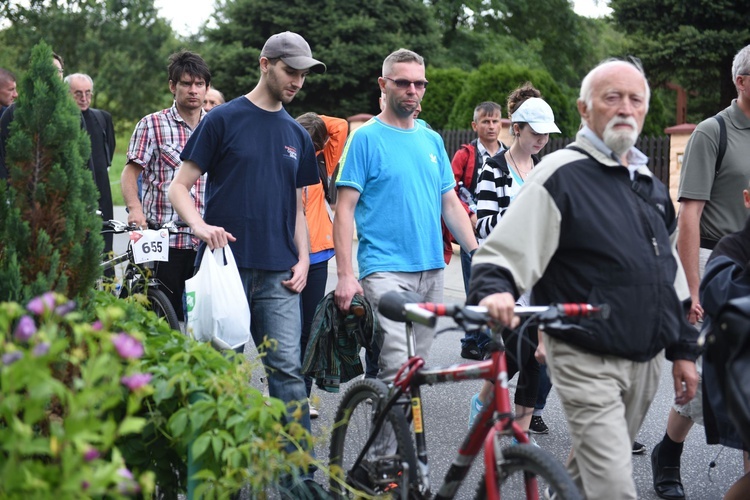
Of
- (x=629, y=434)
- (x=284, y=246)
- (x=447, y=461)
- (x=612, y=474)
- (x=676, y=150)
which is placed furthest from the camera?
(x=676, y=150)

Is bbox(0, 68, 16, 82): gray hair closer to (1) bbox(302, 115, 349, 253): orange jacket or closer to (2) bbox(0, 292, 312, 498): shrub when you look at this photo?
(1) bbox(302, 115, 349, 253): orange jacket

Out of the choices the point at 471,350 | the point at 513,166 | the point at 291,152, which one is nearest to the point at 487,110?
the point at 471,350

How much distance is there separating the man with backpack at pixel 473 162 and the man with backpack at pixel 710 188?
294 cm

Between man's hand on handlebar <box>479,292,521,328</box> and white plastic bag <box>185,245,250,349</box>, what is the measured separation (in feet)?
5.26

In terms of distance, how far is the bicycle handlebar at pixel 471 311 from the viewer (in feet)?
10.7

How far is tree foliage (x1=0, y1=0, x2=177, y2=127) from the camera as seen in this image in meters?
55.1

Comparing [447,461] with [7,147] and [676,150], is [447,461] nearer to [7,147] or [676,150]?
[7,147]

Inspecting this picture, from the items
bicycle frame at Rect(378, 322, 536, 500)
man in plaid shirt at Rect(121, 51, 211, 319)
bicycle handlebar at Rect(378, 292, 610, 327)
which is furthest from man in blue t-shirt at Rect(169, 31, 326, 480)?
man in plaid shirt at Rect(121, 51, 211, 319)

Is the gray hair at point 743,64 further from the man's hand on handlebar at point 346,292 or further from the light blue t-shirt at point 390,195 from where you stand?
the man's hand on handlebar at point 346,292

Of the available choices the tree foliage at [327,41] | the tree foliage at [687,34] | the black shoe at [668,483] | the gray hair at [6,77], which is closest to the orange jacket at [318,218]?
the black shoe at [668,483]

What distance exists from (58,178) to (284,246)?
160 centimetres

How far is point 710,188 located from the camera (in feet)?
17.3

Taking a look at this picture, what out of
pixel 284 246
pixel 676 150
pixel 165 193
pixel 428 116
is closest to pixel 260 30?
pixel 428 116

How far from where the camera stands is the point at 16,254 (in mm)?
3438
